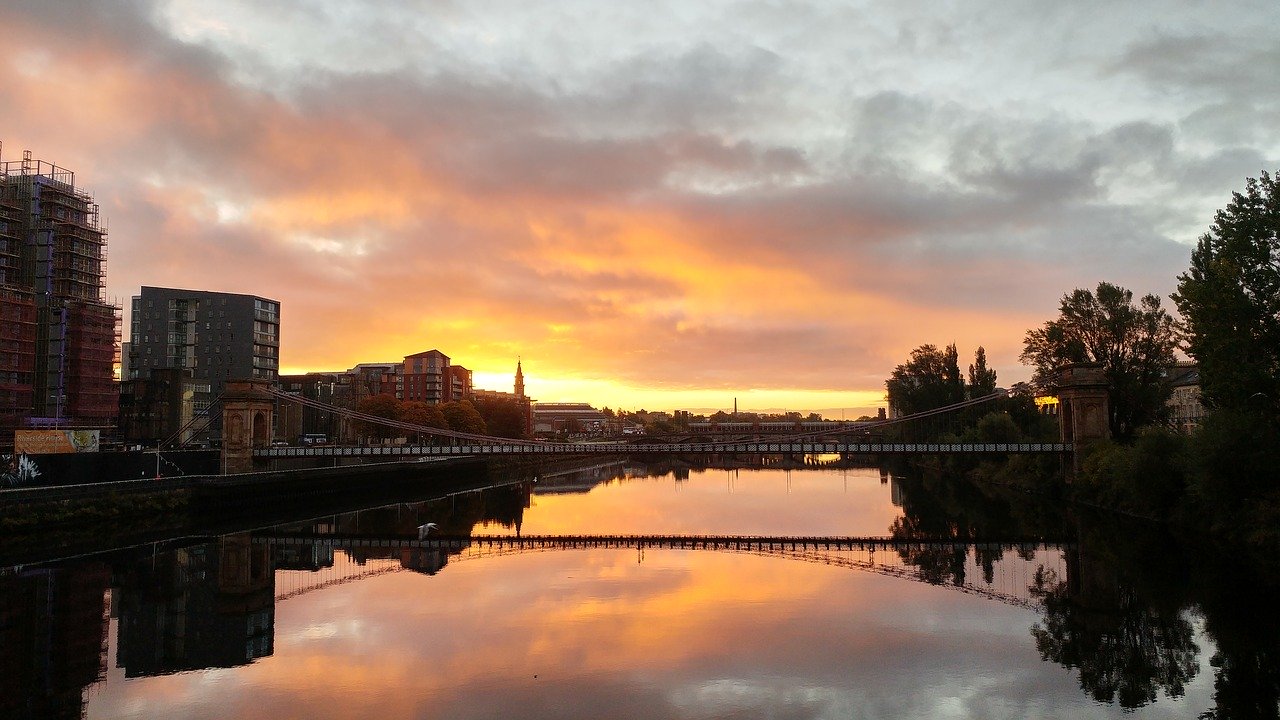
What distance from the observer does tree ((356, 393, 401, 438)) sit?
7669cm

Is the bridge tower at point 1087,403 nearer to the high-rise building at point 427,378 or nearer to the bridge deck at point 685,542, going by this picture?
the bridge deck at point 685,542

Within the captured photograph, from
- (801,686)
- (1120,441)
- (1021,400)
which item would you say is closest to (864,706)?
(801,686)

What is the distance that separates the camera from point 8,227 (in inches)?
1925

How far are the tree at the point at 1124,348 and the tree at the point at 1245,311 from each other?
1649 centimetres

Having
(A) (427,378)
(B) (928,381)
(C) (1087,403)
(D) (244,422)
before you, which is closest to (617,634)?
(C) (1087,403)

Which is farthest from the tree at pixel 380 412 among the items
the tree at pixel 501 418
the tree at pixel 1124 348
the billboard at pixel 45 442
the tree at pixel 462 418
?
the tree at pixel 1124 348

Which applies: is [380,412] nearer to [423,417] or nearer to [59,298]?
[423,417]

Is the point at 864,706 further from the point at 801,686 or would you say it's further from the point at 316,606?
the point at 316,606

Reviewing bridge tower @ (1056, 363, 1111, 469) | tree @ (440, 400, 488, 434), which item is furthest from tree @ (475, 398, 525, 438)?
bridge tower @ (1056, 363, 1111, 469)

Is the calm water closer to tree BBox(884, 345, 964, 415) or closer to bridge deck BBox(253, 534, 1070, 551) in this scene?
bridge deck BBox(253, 534, 1070, 551)

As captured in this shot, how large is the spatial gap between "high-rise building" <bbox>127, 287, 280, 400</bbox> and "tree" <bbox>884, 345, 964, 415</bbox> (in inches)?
2193

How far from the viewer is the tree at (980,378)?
66.9 m

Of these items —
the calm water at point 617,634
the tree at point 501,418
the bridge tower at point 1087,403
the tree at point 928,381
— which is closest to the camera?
the calm water at point 617,634

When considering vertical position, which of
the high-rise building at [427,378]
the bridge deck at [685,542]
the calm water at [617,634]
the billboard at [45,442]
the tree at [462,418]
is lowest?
the calm water at [617,634]
